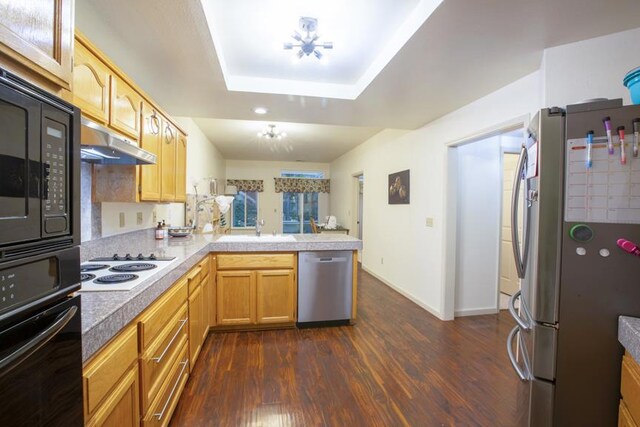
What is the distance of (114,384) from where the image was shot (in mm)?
969

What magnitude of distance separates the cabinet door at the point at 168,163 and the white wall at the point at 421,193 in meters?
2.78

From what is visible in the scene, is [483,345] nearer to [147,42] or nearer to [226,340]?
[226,340]

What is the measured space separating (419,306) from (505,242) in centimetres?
164

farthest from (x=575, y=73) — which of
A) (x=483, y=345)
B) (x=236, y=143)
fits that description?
(x=236, y=143)

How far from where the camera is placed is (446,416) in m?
1.67

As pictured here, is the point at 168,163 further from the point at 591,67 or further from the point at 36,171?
the point at 591,67

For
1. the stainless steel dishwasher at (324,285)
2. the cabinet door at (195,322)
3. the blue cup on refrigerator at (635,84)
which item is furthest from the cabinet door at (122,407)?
the blue cup on refrigerator at (635,84)

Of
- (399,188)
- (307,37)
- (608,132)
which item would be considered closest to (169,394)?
(307,37)

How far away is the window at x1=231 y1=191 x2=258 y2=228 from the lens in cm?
755

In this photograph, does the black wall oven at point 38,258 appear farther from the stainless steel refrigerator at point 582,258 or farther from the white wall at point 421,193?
the white wall at point 421,193

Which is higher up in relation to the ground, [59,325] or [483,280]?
[59,325]

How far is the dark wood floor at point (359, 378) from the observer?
165 cm

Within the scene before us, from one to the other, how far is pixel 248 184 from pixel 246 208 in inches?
27.0

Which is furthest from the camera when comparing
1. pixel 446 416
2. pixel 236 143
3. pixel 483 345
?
pixel 236 143
